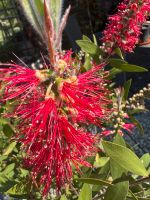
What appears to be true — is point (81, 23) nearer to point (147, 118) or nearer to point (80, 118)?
point (147, 118)

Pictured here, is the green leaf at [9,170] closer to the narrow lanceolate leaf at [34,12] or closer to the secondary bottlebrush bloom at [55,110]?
Result: the secondary bottlebrush bloom at [55,110]

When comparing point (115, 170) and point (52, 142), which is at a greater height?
point (52, 142)

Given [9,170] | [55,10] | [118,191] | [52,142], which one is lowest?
[9,170]

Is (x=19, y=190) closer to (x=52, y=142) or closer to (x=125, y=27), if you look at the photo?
(x=52, y=142)

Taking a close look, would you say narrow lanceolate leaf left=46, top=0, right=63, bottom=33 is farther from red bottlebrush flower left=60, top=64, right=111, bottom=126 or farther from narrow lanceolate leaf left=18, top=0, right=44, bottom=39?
red bottlebrush flower left=60, top=64, right=111, bottom=126

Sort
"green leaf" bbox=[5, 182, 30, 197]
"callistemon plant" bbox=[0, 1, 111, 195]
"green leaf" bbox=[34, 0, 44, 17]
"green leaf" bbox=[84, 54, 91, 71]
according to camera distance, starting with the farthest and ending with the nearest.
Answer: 1. "green leaf" bbox=[84, 54, 91, 71]
2. "green leaf" bbox=[5, 182, 30, 197]
3. "callistemon plant" bbox=[0, 1, 111, 195]
4. "green leaf" bbox=[34, 0, 44, 17]

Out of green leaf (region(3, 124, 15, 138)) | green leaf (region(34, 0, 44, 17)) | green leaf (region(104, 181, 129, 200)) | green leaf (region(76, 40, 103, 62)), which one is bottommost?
green leaf (region(104, 181, 129, 200))

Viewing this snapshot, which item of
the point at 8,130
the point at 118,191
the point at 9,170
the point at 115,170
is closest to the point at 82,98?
the point at 118,191

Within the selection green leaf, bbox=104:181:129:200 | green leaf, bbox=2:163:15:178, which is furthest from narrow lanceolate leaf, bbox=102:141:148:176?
green leaf, bbox=2:163:15:178
